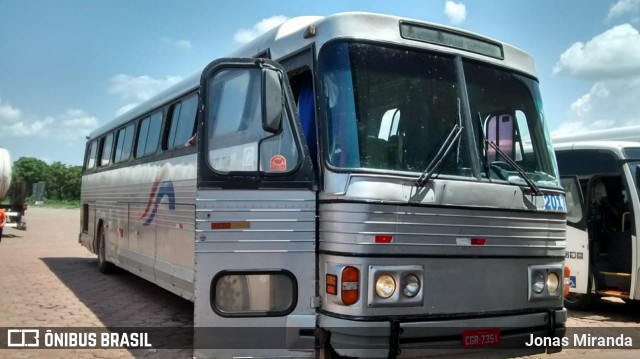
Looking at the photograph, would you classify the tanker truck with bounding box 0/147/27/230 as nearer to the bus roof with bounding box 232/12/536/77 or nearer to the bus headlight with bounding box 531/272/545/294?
the bus roof with bounding box 232/12/536/77

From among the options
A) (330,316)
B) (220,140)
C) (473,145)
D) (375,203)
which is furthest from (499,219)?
(220,140)

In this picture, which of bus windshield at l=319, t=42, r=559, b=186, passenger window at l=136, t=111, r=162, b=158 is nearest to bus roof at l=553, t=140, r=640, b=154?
bus windshield at l=319, t=42, r=559, b=186

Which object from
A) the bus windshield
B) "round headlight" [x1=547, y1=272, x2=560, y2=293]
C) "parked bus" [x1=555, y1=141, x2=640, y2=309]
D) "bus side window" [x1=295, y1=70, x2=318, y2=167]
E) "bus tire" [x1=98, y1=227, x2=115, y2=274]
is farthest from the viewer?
"bus tire" [x1=98, y1=227, x2=115, y2=274]

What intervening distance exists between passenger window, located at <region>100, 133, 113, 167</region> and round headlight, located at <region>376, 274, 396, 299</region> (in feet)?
28.5

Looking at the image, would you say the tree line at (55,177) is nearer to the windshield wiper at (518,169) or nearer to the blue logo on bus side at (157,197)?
the blue logo on bus side at (157,197)

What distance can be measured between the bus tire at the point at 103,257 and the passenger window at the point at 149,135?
3.22m

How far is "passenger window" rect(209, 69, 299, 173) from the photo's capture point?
15.0 ft

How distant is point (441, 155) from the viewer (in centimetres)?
456

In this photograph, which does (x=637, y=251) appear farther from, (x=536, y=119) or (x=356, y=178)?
(x=356, y=178)

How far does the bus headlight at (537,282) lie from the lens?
4.96 meters

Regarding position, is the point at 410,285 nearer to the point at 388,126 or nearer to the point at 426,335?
the point at 426,335

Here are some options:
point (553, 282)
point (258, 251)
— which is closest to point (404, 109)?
point (258, 251)

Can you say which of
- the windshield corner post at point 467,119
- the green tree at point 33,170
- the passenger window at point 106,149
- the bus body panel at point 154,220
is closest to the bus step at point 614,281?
the windshield corner post at point 467,119

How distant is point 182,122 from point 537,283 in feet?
15.1
